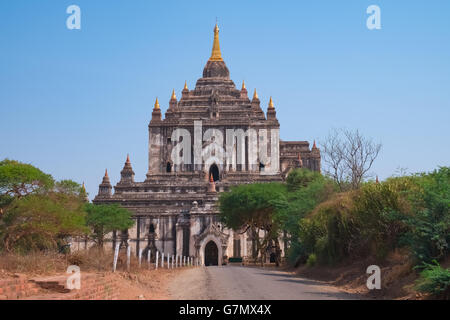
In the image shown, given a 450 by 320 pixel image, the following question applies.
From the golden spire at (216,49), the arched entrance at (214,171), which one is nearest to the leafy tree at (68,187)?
the arched entrance at (214,171)

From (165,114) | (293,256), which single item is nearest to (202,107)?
(165,114)

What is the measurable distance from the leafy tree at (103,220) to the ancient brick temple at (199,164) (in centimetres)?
447

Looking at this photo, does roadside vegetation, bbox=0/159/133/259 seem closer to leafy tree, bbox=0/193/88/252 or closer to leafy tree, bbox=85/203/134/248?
leafy tree, bbox=0/193/88/252

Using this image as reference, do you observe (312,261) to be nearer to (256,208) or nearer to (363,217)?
(363,217)

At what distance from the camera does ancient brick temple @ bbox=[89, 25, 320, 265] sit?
201 ft

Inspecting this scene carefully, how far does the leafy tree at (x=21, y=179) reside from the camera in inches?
1414

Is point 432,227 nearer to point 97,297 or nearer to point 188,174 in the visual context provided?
point 97,297

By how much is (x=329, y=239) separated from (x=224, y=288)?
33.7 ft

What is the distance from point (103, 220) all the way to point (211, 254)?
10190 mm

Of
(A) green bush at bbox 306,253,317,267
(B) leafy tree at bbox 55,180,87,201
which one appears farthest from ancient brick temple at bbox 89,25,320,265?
(A) green bush at bbox 306,253,317,267

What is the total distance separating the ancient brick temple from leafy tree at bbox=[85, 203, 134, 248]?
447 cm

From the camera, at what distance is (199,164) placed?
69250 millimetres

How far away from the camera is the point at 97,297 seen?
15.9 metres

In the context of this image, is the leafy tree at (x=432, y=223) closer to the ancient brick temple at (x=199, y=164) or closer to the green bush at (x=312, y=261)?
the green bush at (x=312, y=261)
